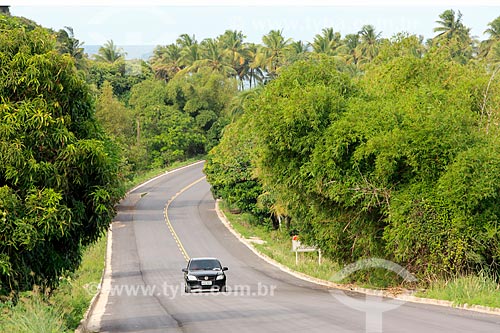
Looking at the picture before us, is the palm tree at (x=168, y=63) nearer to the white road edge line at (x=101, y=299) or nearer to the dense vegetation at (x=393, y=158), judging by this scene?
the white road edge line at (x=101, y=299)

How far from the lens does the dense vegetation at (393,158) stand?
26.4 metres

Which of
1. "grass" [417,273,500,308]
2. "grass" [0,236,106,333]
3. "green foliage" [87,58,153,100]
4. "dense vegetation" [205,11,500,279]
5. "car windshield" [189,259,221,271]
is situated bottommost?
"car windshield" [189,259,221,271]

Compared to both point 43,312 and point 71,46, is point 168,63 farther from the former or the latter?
point 43,312

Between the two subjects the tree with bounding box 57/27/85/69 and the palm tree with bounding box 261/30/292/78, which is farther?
the palm tree with bounding box 261/30/292/78

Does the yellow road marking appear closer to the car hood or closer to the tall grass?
the car hood

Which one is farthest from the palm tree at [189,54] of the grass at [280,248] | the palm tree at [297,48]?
the grass at [280,248]

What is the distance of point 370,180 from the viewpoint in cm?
2934

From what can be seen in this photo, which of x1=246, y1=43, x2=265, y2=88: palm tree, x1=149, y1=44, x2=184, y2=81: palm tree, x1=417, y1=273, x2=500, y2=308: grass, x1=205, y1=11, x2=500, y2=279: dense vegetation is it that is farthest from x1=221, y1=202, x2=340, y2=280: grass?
x1=149, y1=44, x2=184, y2=81: palm tree

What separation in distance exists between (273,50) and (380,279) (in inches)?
3836

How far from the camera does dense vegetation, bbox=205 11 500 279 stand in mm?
26438

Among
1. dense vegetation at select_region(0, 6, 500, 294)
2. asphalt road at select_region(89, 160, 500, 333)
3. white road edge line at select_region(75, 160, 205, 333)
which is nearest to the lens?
dense vegetation at select_region(0, 6, 500, 294)

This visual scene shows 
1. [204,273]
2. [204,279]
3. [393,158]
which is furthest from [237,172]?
[393,158]

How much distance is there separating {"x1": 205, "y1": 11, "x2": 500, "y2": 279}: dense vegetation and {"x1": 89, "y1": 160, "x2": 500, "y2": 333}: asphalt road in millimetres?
2861

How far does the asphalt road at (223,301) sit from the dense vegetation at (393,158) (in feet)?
9.39
